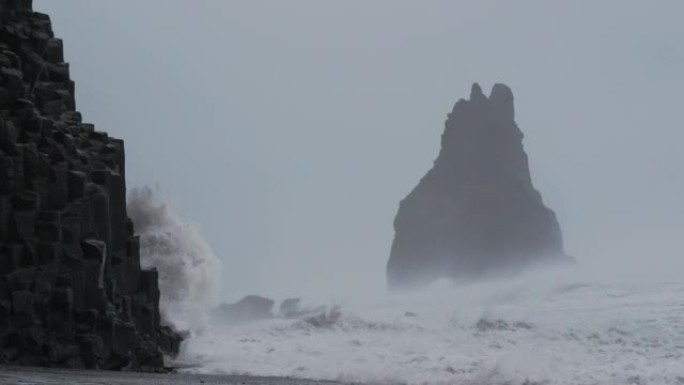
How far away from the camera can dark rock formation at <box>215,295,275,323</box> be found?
3747 inches

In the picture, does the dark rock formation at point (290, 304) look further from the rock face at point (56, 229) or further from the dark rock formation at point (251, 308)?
the rock face at point (56, 229)

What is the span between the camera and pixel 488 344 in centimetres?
5159

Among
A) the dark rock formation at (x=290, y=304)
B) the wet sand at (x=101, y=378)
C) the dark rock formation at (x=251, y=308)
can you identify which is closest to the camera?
the wet sand at (x=101, y=378)

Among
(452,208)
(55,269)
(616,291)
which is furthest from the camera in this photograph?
(452,208)

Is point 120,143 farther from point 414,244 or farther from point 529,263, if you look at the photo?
point 414,244

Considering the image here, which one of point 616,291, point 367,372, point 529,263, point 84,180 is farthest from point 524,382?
point 529,263

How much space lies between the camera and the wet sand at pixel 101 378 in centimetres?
2883

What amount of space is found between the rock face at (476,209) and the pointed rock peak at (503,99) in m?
0.04

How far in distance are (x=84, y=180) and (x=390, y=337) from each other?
17.6m

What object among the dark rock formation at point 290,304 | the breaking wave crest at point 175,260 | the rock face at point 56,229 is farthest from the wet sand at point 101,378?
the dark rock formation at point 290,304

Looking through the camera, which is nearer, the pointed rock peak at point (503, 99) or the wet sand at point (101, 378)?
the wet sand at point (101, 378)

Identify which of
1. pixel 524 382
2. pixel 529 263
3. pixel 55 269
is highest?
pixel 529 263

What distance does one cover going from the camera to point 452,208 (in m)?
116

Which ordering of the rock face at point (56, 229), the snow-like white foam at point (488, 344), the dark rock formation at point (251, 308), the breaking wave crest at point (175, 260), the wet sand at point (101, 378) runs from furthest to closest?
the dark rock formation at point (251, 308), the breaking wave crest at point (175, 260), the snow-like white foam at point (488, 344), the rock face at point (56, 229), the wet sand at point (101, 378)
